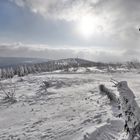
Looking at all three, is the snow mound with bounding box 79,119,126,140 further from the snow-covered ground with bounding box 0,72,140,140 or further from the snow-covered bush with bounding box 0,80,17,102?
the snow-covered bush with bounding box 0,80,17,102

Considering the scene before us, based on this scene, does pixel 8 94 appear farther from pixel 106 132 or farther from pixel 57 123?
pixel 106 132

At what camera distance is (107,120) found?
12.4 meters

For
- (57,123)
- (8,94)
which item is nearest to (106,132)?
(57,123)

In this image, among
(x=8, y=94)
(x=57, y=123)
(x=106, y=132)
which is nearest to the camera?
(x=106, y=132)

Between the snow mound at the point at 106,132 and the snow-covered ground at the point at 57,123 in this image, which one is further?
the snow-covered ground at the point at 57,123

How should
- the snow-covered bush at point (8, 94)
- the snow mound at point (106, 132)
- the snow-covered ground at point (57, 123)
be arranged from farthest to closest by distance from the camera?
the snow-covered bush at point (8, 94), the snow-covered ground at point (57, 123), the snow mound at point (106, 132)

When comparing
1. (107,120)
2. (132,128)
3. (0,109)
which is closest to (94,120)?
(107,120)

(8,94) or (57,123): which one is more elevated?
(57,123)

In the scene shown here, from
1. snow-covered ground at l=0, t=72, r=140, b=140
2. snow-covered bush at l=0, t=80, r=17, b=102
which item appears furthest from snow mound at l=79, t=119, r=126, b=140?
snow-covered bush at l=0, t=80, r=17, b=102

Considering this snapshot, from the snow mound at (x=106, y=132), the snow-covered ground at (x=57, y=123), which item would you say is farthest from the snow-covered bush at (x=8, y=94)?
the snow mound at (x=106, y=132)

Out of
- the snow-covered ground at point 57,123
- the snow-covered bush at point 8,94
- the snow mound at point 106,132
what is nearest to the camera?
the snow mound at point 106,132

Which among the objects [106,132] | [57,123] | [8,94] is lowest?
[8,94]

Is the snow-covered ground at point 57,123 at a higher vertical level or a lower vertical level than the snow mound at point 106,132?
lower

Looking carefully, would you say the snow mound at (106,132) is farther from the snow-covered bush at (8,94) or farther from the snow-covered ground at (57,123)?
the snow-covered bush at (8,94)
